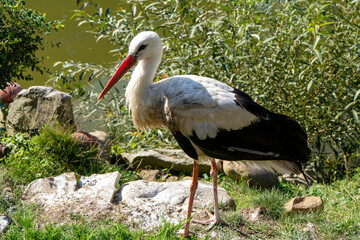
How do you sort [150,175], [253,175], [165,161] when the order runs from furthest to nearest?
[165,161] → [150,175] → [253,175]

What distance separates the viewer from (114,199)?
3.62m

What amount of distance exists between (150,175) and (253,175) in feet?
3.59

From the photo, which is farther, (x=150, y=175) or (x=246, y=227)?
(x=150, y=175)

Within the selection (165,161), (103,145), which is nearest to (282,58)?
(165,161)

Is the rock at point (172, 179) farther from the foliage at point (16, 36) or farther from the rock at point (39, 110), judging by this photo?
the foliage at point (16, 36)

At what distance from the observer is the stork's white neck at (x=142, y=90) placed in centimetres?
325

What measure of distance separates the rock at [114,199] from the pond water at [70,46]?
443cm

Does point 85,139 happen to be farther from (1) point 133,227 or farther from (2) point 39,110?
(1) point 133,227

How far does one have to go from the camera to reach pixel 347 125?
4734 mm

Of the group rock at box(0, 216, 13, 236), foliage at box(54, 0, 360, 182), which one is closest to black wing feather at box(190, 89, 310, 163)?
foliage at box(54, 0, 360, 182)

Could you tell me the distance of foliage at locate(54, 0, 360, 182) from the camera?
4383 millimetres

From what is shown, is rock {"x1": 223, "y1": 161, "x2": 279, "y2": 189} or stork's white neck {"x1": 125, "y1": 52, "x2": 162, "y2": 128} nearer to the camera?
stork's white neck {"x1": 125, "y1": 52, "x2": 162, "y2": 128}

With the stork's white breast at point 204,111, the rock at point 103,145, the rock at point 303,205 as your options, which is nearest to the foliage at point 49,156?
the rock at point 103,145

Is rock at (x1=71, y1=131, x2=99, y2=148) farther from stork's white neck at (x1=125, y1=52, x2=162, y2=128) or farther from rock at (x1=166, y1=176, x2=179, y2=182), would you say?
stork's white neck at (x1=125, y1=52, x2=162, y2=128)
